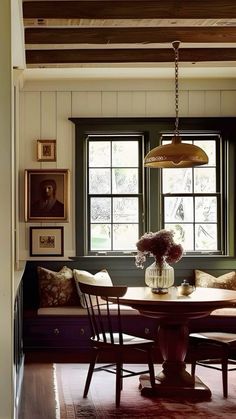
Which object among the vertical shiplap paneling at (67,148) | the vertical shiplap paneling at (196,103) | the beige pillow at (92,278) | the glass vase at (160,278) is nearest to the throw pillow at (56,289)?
the beige pillow at (92,278)

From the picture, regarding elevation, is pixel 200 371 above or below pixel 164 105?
below

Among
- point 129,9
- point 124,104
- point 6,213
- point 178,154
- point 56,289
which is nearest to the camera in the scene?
point 6,213

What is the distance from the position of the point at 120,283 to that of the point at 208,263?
104 centimetres

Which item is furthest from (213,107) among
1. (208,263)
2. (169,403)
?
(169,403)

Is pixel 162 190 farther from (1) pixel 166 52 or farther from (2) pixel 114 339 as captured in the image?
(2) pixel 114 339

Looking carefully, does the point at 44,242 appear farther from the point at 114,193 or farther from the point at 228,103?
the point at 228,103

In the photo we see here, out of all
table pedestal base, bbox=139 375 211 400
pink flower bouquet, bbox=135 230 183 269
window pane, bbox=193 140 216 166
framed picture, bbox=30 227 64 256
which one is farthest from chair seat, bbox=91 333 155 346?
window pane, bbox=193 140 216 166

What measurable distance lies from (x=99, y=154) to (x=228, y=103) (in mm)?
1617

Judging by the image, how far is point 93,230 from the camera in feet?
23.0

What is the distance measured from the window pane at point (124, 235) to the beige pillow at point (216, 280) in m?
0.85

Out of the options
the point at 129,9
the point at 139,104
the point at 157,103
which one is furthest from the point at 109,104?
the point at 129,9

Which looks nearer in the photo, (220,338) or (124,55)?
(220,338)

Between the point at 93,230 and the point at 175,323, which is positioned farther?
the point at 93,230

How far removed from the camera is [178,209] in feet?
23.1
